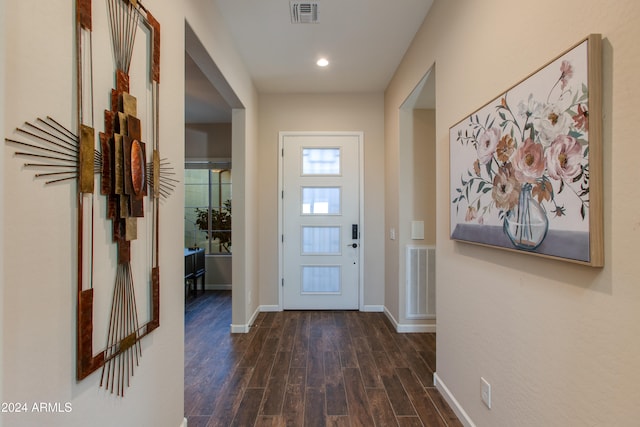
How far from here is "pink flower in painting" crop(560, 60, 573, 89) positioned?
1030 millimetres

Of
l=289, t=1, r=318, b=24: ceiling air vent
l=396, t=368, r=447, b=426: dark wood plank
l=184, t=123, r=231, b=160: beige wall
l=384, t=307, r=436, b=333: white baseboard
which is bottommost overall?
l=396, t=368, r=447, b=426: dark wood plank

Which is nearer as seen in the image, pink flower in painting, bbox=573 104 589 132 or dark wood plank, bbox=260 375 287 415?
pink flower in painting, bbox=573 104 589 132

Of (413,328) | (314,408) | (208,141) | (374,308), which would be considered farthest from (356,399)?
(208,141)

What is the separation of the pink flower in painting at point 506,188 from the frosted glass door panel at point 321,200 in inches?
100.0

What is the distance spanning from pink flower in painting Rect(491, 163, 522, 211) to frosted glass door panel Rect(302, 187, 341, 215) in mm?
2539

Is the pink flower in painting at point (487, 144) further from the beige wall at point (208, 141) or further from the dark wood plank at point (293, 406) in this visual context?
the beige wall at point (208, 141)

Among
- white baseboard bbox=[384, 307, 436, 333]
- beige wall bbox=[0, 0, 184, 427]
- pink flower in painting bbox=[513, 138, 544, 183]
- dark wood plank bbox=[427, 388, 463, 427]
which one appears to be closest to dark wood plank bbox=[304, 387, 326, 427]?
dark wood plank bbox=[427, 388, 463, 427]

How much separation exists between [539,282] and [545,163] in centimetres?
46

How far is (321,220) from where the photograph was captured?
3.94 m

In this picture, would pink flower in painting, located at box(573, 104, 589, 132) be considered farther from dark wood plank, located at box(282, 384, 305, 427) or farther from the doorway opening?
the doorway opening

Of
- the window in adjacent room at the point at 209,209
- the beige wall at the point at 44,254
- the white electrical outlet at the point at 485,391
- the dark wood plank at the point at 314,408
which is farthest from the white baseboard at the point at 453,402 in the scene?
the window in adjacent room at the point at 209,209

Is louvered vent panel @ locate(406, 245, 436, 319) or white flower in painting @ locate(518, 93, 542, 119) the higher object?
white flower in painting @ locate(518, 93, 542, 119)

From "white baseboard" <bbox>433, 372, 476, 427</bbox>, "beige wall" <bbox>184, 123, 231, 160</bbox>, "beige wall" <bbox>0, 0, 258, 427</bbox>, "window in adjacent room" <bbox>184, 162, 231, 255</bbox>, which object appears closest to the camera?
"beige wall" <bbox>0, 0, 258, 427</bbox>

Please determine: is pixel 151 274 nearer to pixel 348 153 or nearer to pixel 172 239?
pixel 172 239
